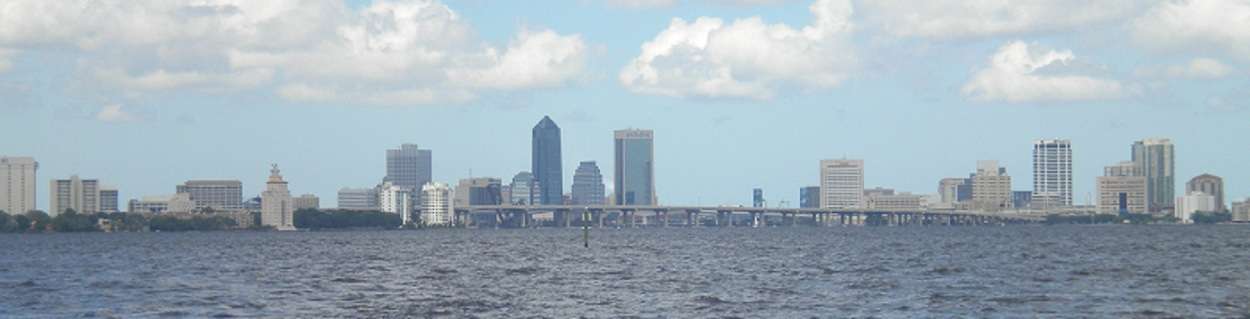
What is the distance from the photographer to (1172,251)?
123 meters

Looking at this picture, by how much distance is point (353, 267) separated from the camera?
104 metres

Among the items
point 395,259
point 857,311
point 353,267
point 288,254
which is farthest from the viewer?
point 288,254

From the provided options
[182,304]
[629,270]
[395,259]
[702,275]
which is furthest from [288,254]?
[182,304]

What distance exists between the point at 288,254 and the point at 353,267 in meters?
34.5

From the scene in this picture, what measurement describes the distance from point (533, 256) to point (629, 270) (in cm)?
2915

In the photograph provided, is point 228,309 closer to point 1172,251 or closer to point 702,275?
point 702,275

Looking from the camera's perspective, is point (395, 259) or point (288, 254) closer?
point (395, 259)

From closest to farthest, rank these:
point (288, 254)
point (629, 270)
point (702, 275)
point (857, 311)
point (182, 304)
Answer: point (857, 311)
point (182, 304)
point (702, 275)
point (629, 270)
point (288, 254)

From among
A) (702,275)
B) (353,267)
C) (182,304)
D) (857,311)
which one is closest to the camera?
(857,311)

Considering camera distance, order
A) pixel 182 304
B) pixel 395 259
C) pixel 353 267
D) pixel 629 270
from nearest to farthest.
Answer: pixel 182 304 < pixel 629 270 < pixel 353 267 < pixel 395 259

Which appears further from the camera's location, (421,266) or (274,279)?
(421,266)

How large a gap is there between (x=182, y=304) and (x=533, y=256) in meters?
57.2

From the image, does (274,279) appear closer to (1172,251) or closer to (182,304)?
(182,304)

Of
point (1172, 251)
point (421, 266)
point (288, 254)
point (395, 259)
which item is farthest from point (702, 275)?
point (288, 254)
